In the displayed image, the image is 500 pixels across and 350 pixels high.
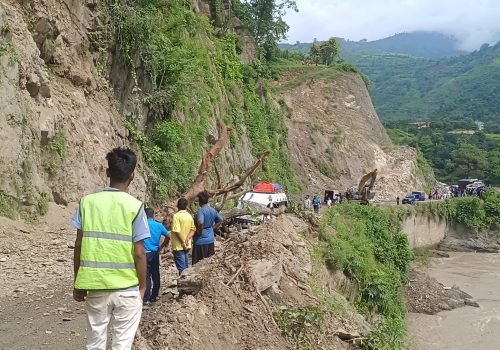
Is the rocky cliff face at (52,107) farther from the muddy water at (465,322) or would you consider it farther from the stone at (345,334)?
the muddy water at (465,322)

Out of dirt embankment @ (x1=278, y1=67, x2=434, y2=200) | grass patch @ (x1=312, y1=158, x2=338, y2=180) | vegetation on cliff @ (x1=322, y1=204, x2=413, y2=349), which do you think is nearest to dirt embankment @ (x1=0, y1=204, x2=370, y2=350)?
vegetation on cliff @ (x1=322, y1=204, x2=413, y2=349)

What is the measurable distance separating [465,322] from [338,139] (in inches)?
1207

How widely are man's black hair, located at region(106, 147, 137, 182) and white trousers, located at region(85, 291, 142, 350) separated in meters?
0.89

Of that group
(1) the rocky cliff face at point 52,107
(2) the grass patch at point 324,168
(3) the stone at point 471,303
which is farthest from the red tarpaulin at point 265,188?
(2) the grass patch at point 324,168

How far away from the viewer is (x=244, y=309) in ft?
22.2

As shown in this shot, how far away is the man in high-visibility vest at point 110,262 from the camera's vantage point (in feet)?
12.3

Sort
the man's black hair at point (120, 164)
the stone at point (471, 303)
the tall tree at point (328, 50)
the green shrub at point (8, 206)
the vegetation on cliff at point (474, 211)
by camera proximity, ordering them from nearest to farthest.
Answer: the man's black hair at point (120, 164) < the green shrub at point (8, 206) < the stone at point (471, 303) < the vegetation on cliff at point (474, 211) < the tall tree at point (328, 50)

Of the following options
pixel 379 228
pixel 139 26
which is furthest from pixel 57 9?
pixel 379 228

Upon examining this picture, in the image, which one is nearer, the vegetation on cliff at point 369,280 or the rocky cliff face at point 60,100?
the vegetation on cliff at point 369,280

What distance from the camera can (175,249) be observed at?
28.2 feet

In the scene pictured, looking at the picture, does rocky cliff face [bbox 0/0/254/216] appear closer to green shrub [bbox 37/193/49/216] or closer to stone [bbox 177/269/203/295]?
green shrub [bbox 37/193/49/216]

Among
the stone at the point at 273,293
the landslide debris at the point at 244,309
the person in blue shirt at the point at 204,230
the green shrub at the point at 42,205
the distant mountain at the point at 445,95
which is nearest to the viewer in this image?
the landslide debris at the point at 244,309

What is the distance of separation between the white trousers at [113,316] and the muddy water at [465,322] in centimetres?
1545

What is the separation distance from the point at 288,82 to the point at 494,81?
134m
